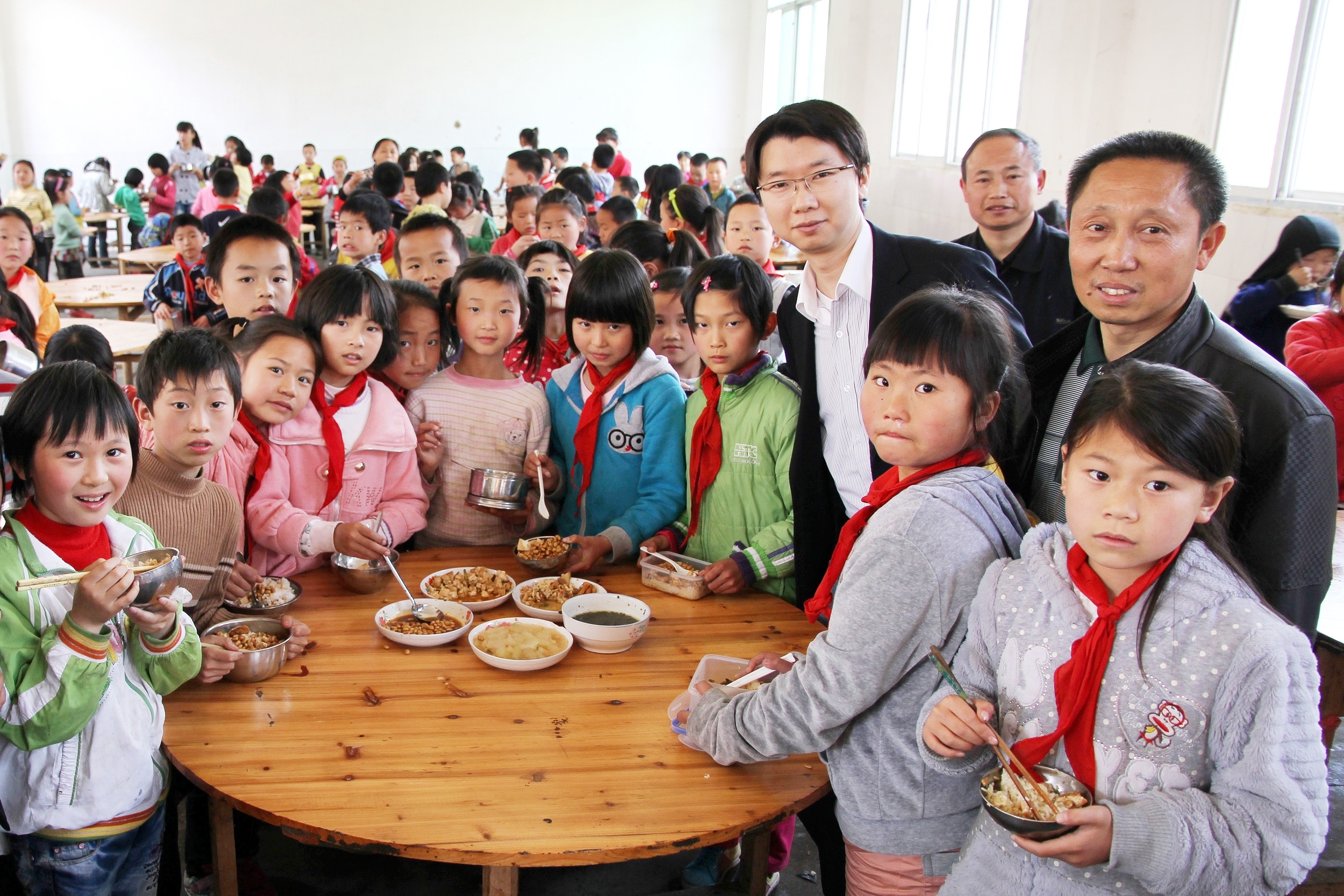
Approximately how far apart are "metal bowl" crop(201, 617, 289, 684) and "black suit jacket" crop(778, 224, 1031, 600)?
108 centimetres

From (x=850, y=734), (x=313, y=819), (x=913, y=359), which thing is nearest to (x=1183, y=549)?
(x=913, y=359)

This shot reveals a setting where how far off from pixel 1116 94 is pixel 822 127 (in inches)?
197

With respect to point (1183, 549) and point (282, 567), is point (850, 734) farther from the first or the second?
point (282, 567)

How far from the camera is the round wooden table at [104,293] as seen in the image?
17.7 feet

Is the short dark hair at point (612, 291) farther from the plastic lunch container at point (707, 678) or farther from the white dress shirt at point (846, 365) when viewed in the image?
the plastic lunch container at point (707, 678)

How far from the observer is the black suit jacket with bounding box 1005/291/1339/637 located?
1.24m

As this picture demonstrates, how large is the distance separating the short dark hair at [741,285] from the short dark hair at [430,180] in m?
3.94

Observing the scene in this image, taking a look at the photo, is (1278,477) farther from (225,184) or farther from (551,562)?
(225,184)

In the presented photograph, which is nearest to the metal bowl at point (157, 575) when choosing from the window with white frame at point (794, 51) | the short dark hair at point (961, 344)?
the short dark hair at point (961, 344)

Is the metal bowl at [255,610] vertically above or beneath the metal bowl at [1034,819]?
beneath

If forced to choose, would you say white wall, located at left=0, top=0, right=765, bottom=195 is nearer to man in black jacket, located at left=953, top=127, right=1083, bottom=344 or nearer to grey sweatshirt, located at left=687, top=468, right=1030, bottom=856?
man in black jacket, located at left=953, top=127, right=1083, bottom=344

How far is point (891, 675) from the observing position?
1.27 metres

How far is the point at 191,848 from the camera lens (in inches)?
76.7

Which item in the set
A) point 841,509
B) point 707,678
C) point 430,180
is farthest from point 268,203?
point 707,678
